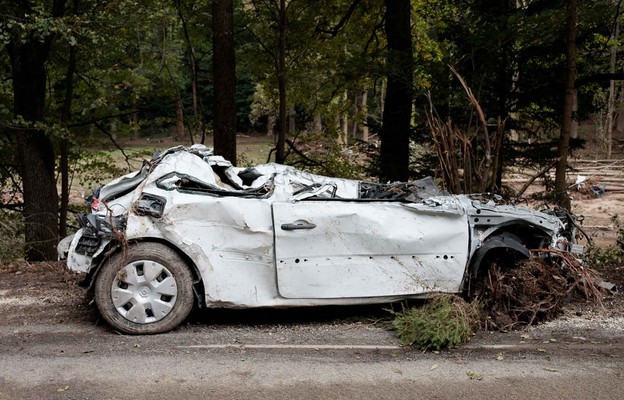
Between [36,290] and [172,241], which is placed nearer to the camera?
[172,241]

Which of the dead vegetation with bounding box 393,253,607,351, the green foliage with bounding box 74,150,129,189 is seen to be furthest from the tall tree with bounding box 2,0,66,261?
the dead vegetation with bounding box 393,253,607,351

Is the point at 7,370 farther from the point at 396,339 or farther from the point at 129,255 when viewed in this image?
the point at 396,339

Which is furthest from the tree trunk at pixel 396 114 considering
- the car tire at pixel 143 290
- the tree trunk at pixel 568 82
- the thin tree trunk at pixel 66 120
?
the car tire at pixel 143 290

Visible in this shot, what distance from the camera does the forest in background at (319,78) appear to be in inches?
405

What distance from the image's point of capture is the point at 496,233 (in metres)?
6.04

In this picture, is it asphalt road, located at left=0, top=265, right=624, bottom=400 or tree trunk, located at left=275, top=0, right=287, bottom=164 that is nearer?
asphalt road, located at left=0, top=265, right=624, bottom=400

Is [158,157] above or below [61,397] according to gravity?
above

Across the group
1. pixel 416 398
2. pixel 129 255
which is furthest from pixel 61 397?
pixel 416 398

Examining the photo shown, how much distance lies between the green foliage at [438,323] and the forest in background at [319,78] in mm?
2391

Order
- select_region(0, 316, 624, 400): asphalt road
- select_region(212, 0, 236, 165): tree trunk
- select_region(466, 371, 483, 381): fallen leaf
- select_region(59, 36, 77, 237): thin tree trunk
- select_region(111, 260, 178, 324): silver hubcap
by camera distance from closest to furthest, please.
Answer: select_region(0, 316, 624, 400): asphalt road
select_region(466, 371, 483, 381): fallen leaf
select_region(111, 260, 178, 324): silver hubcap
select_region(212, 0, 236, 165): tree trunk
select_region(59, 36, 77, 237): thin tree trunk

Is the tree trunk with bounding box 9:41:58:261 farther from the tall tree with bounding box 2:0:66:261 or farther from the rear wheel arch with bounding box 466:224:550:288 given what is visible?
the rear wheel arch with bounding box 466:224:550:288

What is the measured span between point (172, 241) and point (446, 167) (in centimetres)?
372

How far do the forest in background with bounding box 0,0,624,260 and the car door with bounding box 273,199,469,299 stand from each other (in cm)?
194

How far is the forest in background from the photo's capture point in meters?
10.3
